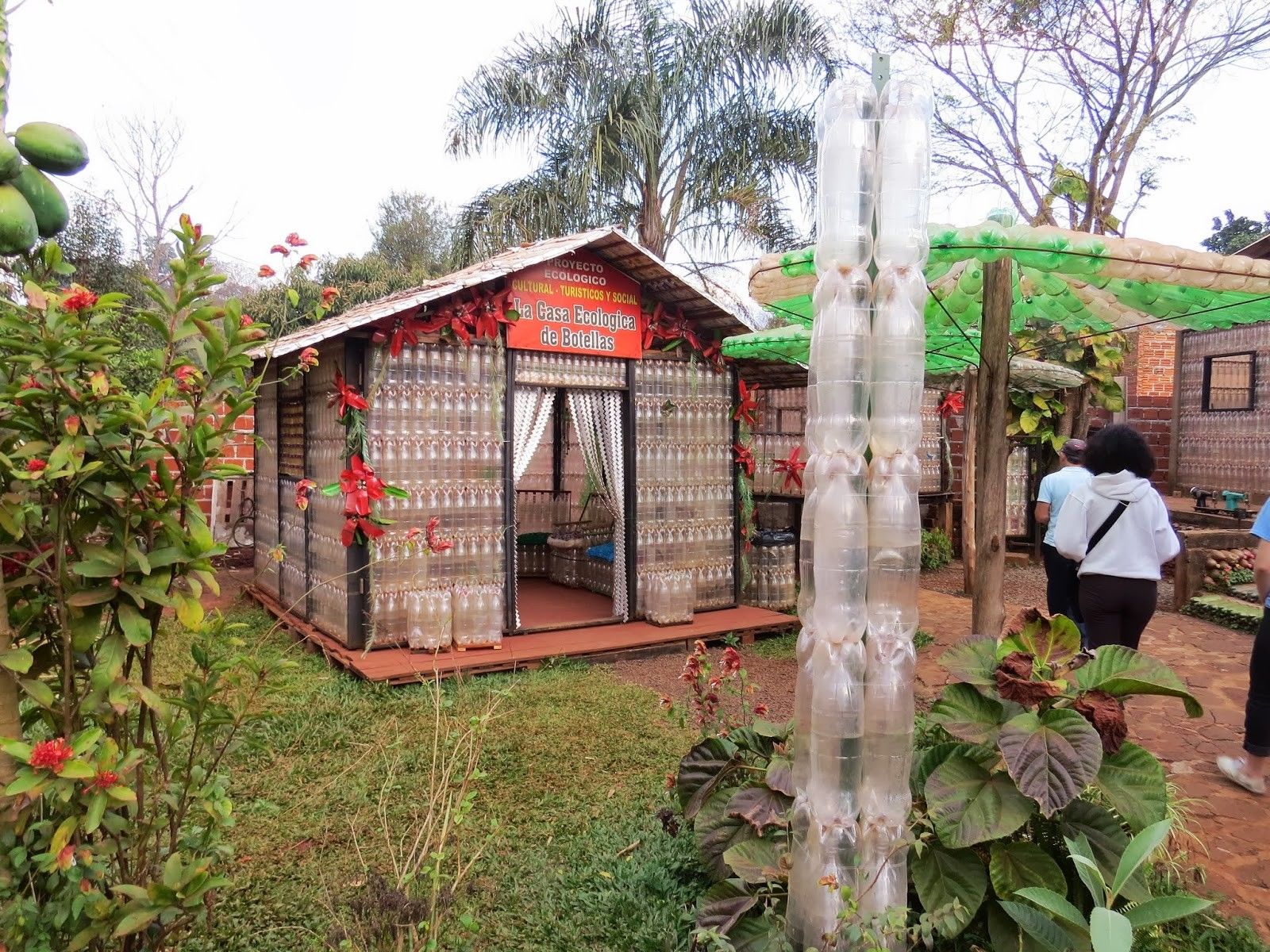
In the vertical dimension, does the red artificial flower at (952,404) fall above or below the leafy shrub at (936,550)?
above

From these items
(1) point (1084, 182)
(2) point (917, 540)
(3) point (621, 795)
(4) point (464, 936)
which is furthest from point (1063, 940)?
(1) point (1084, 182)

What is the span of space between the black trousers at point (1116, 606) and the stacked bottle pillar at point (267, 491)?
22.7ft

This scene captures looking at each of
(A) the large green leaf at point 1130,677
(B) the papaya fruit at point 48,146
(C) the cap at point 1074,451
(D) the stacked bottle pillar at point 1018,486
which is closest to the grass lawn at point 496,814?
(B) the papaya fruit at point 48,146

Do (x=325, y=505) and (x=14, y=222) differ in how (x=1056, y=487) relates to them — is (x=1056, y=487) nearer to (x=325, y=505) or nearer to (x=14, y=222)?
(x=325, y=505)

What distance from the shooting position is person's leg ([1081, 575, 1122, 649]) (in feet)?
14.2

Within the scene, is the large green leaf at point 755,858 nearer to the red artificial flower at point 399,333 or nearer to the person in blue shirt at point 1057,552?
the person in blue shirt at point 1057,552

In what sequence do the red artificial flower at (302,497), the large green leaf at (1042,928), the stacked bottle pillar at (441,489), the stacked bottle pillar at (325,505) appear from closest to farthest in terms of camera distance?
the large green leaf at (1042,928)
the red artificial flower at (302,497)
the stacked bottle pillar at (441,489)
the stacked bottle pillar at (325,505)

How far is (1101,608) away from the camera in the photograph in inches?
172

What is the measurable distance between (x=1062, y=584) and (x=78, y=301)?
582 centimetres

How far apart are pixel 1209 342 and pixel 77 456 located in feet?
48.9

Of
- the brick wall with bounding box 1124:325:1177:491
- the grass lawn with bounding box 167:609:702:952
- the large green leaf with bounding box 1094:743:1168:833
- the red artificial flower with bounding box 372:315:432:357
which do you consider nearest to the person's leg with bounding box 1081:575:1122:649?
the large green leaf with bounding box 1094:743:1168:833

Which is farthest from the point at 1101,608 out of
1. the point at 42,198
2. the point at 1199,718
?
the point at 42,198

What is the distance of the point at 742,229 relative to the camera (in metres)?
15.5

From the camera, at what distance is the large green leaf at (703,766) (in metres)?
3.11
